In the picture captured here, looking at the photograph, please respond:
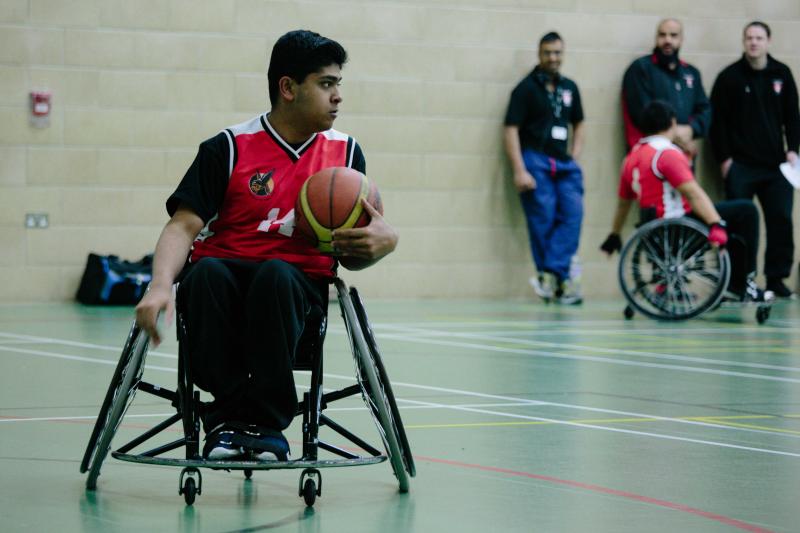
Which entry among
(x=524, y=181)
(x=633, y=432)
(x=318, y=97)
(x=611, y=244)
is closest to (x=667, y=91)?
(x=524, y=181)

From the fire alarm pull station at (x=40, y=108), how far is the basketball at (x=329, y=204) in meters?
7.35

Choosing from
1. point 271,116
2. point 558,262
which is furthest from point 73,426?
point 558,262

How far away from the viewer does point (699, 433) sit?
4.68 metres

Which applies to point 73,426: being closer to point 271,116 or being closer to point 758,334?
point 271,116

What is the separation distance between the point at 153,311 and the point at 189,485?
1.45 ft

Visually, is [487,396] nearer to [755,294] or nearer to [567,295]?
[755,294]

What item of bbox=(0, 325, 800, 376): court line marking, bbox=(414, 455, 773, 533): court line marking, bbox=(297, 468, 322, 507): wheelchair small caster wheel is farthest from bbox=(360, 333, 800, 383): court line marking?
bbox=(297, 468, 322, 507): wheelchair small caster wheel

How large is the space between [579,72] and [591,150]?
0.65 m

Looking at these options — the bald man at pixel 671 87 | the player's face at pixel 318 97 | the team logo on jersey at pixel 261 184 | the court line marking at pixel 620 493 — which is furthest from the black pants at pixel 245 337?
the bald man at pixel 671 87

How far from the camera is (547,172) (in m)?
11.5

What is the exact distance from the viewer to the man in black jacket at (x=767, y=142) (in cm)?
1173

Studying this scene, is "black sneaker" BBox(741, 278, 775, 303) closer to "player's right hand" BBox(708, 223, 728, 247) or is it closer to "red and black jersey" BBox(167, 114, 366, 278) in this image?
"player's right hand" BBox(708, 223, 728, 247)

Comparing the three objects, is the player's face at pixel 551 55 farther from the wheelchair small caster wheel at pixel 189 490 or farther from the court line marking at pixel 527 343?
the wheelchair small caster wheel at pixel 189 490

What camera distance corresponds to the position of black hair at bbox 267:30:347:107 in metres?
3.62
